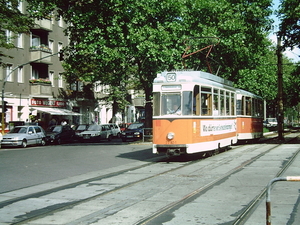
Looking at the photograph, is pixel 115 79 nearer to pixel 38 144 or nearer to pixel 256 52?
pixel 38 144

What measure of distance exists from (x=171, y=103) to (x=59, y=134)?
21.1 metres

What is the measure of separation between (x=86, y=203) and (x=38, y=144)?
84.5 ft

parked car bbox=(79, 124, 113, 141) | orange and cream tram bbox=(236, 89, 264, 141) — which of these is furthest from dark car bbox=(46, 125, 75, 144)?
orange and cream tram bbox=(236, 89, 264, 141)

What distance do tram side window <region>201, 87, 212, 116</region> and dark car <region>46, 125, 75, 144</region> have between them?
65.6 feet

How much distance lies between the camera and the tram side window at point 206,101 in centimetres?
1677

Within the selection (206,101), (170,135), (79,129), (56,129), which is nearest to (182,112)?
(170,135)

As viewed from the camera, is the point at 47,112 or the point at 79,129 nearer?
the point at 79,129

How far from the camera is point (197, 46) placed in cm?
2719

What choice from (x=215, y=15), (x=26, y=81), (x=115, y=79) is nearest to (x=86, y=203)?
(x=115, y=79)

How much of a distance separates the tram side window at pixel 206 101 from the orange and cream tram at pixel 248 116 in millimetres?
6699

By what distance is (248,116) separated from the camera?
26.1 metres

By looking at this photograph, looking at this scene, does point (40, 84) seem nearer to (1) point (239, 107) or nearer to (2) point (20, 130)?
(2) point (20, 130)

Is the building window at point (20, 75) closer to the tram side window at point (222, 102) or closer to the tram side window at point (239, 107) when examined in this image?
the tram side window at point (239, 107)

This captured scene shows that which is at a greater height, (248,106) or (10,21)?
(10,21)
